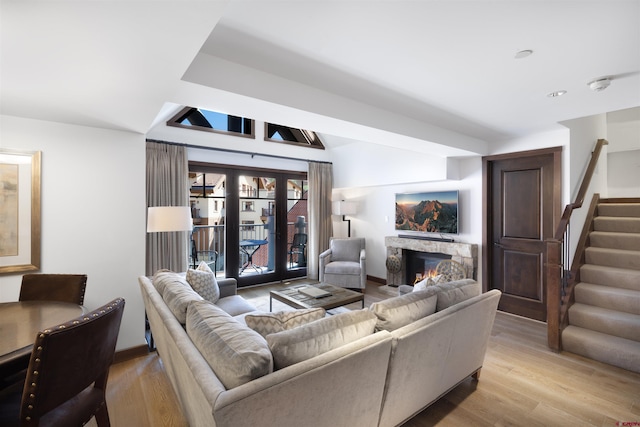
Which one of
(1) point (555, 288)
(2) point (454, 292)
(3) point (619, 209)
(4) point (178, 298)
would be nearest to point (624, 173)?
(3) point (619, 209)

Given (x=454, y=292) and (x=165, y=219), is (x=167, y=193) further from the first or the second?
(x=454, y=292)

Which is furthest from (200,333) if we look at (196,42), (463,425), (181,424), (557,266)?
(557,266)

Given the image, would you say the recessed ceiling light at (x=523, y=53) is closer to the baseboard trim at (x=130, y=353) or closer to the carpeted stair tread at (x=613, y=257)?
the carpeted stair tread at (x=613, y=257)

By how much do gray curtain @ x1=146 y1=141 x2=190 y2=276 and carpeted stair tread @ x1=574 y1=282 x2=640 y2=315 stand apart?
5.15m

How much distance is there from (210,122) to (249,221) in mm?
1841

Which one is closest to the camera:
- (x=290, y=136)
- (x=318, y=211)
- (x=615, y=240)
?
(x=615, y=240)

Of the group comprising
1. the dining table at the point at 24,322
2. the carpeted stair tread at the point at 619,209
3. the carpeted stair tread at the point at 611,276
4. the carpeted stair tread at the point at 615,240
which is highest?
the carpeted stair tread at the point at 619,209

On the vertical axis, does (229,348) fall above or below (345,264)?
above

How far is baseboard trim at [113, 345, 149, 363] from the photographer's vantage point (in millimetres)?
2770

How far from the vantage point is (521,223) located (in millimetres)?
4082

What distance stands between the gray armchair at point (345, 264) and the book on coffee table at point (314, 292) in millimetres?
1480

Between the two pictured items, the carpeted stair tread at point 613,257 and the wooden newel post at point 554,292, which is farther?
the carpeted stair tread at point 613,257

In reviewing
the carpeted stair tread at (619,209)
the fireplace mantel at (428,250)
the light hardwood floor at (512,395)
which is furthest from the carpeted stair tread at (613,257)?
the light hardwood floor at (512,395)

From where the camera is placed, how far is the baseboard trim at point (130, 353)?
277 centimetres
